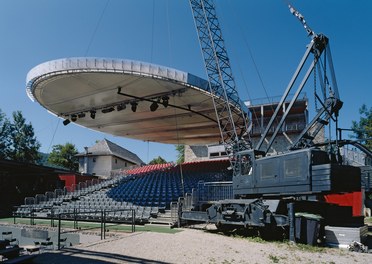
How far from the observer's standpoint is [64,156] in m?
63.8

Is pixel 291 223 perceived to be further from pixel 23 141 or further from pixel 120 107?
pixel 23 141

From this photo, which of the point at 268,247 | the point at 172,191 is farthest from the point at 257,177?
the point at 172,191

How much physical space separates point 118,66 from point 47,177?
17776 mm

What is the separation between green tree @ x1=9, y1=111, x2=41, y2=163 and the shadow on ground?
187 ft

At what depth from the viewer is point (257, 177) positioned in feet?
43.4

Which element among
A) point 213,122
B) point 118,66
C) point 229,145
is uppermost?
point 118,66

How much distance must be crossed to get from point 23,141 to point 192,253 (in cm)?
6140

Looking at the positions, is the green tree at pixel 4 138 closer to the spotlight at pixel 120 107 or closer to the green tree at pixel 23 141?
the green tree at pixel 23 141

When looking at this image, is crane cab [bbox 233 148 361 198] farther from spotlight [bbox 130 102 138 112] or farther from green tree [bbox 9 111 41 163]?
green tree [bbox 9 111 41 163]

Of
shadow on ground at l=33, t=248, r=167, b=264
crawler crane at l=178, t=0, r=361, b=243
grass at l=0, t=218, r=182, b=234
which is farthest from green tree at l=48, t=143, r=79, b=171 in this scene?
shadow on ground at l=33, t=248, r=167, b=264

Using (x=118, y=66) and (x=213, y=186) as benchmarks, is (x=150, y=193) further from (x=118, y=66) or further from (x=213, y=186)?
(x=118, y=66)

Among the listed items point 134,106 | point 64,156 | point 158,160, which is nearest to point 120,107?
point 134,106

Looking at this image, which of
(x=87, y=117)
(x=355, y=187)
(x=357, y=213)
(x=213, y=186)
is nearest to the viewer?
(x=355, y=187)

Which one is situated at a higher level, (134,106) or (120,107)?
(120,107)
